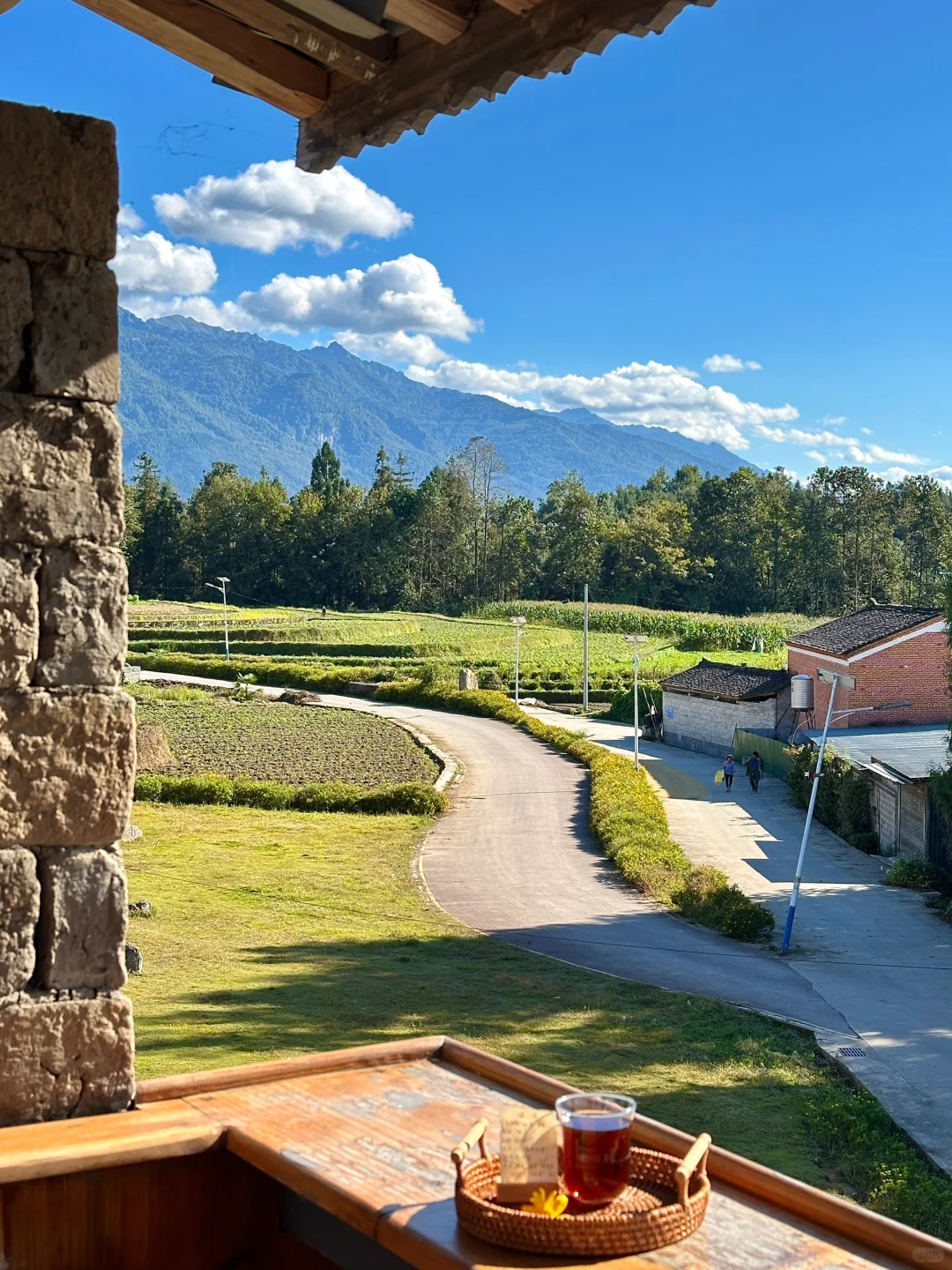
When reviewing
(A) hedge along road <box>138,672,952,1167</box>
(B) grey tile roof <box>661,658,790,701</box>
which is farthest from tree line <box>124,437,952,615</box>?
(A) hedge along road <box>138,672,952,1167</box>

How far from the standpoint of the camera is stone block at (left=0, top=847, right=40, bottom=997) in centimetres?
305

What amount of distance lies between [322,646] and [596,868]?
3843 cm

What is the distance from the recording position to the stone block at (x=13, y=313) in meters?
3.06

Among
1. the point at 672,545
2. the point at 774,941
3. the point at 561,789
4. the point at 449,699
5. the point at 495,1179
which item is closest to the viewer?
the point at 495,1179

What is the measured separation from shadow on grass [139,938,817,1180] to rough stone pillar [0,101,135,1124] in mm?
6614

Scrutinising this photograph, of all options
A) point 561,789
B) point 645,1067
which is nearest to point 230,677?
point 561,789

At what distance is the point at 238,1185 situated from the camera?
9.95 feet

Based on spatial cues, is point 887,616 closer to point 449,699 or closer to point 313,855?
point 449,699

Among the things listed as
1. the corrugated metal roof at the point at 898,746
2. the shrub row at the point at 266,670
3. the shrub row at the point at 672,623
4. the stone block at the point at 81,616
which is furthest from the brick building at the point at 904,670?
the stone block at the point at 81,616

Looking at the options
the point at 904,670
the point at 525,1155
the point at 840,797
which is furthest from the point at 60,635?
the point at 904,670

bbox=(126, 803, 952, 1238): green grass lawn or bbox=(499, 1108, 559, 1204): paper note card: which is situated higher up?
bbox=(499, 1108, 559, 1204): paper note card

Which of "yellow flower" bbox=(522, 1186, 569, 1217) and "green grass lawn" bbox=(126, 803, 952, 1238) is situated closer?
"yellow flower" bbox=(522, 1186, 569, 1217)

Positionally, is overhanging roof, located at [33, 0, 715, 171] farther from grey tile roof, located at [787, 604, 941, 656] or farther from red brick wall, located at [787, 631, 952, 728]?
red brick wall, located at [787, 631, 952, 728]

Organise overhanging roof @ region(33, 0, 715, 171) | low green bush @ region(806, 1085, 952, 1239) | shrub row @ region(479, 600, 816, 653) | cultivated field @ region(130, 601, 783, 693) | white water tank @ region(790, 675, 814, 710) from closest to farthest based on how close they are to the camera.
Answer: overhanging roof @ region(33, 0, 715, 171)
low green bush @ region(806, 1085, 952, 1239)
white water tank @ region(790, 675, 814, 710)
cultivated field @ region(130, 601, 783, 693)
shrub row @ region(479, 600, 816, 653)
